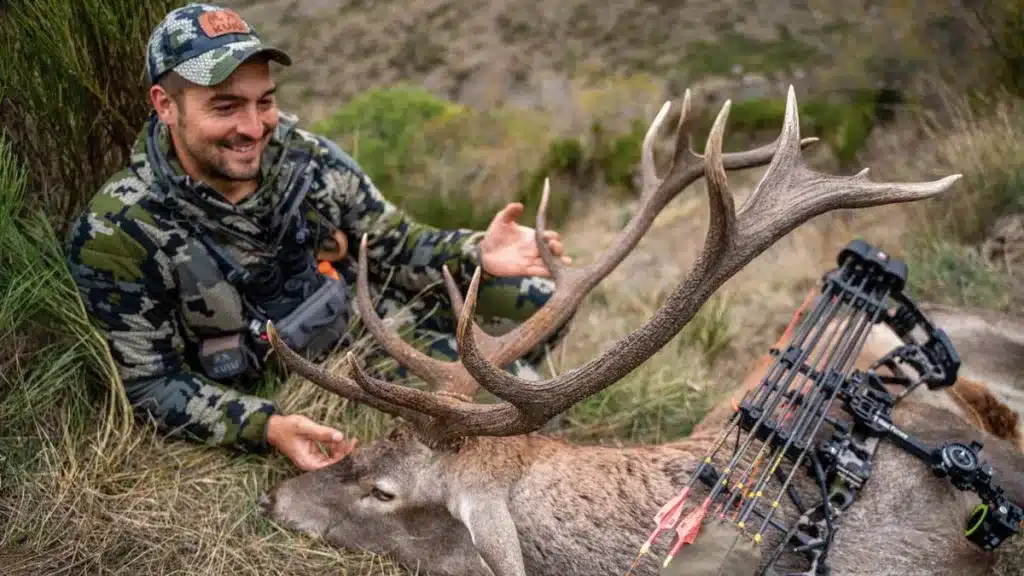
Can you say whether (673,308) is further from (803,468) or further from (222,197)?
(222,197)

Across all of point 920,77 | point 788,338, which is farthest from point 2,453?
point 920,77

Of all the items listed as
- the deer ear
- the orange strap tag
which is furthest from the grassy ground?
the orange strap tag

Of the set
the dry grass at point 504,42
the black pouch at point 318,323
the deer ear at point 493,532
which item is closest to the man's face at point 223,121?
the black pouch at point 318,323

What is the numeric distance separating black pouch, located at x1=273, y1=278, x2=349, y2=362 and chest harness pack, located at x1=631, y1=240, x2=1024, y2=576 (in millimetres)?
1663

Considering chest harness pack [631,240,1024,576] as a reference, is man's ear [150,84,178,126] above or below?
above

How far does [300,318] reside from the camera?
3.26m

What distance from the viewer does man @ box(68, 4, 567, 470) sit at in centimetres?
286

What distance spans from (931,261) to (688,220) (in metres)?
2.53

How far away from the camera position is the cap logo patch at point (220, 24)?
282 centimetres

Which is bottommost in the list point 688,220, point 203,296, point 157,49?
point 688,220

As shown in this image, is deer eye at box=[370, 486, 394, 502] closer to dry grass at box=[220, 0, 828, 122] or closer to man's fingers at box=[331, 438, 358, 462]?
man's fingers at box=[331, 438, 358, 462]

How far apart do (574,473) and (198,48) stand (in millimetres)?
1940

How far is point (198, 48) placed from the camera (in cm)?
279

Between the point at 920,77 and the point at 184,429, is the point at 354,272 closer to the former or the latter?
the point at 184,429
